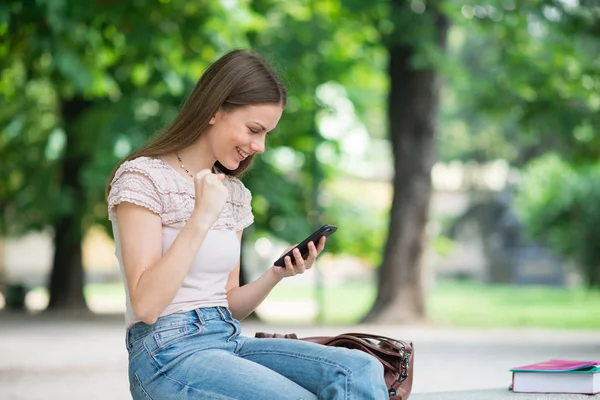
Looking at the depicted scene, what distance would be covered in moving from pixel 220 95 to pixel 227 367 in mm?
959

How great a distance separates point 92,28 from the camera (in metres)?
12.9

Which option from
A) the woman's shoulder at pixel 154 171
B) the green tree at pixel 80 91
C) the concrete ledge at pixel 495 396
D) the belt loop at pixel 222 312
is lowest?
the concrete ledge at pixel 495 396

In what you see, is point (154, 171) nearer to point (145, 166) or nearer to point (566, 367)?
point (145, 166)

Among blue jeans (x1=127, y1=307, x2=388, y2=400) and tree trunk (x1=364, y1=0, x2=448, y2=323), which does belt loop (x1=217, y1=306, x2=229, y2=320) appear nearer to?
blue jeans (x1=127, y1=307, x2=388, y2=400)

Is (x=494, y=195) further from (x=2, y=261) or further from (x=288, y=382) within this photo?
(x=288, y=382)

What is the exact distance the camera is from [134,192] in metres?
3.74

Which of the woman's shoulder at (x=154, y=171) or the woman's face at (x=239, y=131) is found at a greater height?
the woman's face at (x=239, y=131)

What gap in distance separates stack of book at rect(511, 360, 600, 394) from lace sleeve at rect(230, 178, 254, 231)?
136cm

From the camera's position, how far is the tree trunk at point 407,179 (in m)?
18.4

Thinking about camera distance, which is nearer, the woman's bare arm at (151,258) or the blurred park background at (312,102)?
the woman's bare arm at (151,258)

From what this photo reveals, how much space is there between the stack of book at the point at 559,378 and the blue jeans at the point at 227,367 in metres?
1.31

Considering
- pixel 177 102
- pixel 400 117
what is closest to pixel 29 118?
pixel 177 102

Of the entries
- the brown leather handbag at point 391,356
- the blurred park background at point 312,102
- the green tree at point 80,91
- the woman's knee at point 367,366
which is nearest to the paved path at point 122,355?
the brown leather handbag at point 391,356

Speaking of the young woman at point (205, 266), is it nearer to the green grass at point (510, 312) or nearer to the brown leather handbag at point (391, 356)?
the brown leather handbag at point (391, 356)
